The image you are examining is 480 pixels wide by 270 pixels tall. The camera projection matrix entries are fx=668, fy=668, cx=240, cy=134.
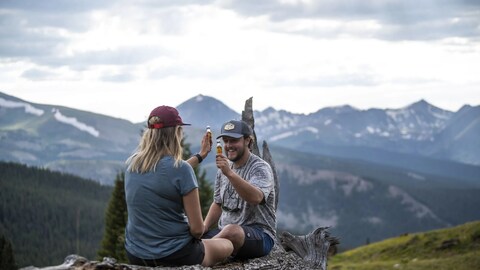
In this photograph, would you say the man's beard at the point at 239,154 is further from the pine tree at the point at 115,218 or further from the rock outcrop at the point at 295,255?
the pine tree at the point at 115,218

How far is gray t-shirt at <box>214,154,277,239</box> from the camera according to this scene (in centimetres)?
1200

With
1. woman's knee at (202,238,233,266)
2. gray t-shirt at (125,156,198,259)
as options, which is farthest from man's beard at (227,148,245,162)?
gray t-shirt at (125,156,198,259)

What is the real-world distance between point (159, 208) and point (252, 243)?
2.44 meters

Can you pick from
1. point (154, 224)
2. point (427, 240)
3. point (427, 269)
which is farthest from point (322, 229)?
point (427, 240)

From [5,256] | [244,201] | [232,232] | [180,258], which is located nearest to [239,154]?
[244,201]

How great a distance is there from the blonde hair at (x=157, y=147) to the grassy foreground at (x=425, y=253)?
28641 millimetres

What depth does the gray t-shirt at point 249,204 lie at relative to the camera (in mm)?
12000

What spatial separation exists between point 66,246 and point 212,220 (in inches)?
7009

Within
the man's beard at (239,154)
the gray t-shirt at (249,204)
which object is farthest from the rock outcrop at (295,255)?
the man's beard at (239,154)

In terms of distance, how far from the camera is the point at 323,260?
46.1 feet

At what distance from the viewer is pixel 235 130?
11742mm

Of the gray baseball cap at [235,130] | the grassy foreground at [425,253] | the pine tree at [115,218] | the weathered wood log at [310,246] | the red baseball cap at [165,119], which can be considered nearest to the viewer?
the red baseball cap at [165,119]

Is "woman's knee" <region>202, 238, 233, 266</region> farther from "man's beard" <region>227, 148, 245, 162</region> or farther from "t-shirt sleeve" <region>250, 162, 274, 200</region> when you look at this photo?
"man's beard" <region>227, 148, 245, 162</region>

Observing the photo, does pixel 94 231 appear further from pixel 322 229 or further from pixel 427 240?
pixel 322 229
